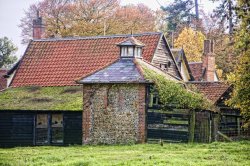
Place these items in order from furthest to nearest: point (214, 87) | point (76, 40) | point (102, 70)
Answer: point (76, 40) < point (214, 87) < point (102, 70)

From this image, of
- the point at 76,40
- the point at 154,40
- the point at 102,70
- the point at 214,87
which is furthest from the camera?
the point at 76,40

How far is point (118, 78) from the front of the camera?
3256 cm

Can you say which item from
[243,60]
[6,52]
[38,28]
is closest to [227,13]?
[243,60]

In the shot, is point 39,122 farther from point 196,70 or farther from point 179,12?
point 179,12

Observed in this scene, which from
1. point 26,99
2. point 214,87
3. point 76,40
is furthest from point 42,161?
point 76,40

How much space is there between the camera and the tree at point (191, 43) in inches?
2345

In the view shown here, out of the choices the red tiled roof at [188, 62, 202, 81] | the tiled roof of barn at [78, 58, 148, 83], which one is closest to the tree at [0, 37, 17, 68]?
the red tiled roof at [188, 62, 202, 81]

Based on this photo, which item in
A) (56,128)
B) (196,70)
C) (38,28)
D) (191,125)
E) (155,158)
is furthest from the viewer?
(196,70)

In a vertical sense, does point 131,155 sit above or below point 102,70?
below

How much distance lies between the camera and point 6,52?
79.4 meters

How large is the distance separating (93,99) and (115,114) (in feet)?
6.09

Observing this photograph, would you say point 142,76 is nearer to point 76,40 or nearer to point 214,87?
point 214,87

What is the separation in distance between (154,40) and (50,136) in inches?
442

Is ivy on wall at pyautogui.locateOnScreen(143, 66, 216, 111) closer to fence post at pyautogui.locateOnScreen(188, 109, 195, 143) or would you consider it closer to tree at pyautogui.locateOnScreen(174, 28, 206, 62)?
fence post at pyautogui.locateOnScreen(188, 109, 195, 143)
